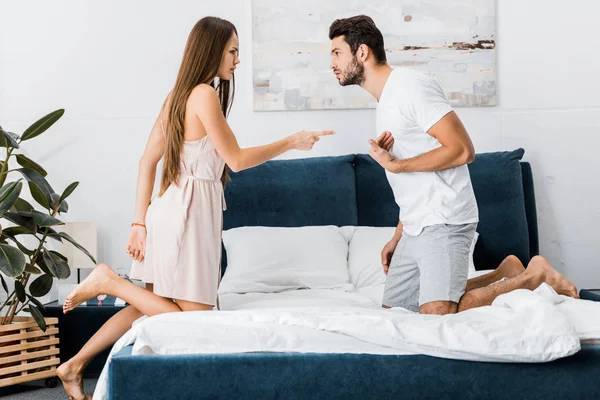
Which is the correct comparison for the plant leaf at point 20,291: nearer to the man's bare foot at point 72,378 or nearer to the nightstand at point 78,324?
the nightstand at point 78,324

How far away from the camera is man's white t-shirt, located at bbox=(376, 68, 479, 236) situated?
287 cm

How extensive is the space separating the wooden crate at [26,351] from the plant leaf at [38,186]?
23.5 inches

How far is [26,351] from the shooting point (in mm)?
3777

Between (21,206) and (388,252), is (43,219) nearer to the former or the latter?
(21,206)

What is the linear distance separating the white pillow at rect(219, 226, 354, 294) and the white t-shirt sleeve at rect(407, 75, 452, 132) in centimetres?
112

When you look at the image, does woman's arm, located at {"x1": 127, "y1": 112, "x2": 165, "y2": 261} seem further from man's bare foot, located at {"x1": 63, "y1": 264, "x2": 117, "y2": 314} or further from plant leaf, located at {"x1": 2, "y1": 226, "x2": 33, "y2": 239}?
plant leaf, located at {"x1": 2, "y1": 226, "x2": 33, "y2": 239}

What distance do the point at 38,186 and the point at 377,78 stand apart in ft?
6.07

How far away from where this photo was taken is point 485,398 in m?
2.17

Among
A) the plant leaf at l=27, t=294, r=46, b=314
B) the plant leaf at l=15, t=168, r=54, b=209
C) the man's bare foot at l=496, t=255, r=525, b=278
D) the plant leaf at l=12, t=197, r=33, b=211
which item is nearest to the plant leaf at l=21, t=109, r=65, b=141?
the plant leaf at l=15, t=168, r=54, b=209

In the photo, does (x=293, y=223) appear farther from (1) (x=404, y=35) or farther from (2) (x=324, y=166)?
(1) (x=404, y=35)

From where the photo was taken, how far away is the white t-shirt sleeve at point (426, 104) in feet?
9.30

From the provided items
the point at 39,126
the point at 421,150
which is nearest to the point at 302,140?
the point at 421,150

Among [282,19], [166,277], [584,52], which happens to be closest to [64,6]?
[282,19]

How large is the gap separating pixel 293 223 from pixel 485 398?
2.11 metres
